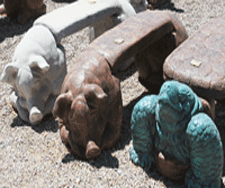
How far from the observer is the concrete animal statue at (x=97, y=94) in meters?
3.45

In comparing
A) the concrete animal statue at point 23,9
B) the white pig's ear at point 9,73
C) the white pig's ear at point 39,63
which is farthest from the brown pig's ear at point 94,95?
the concrete animal statue at point 23,9

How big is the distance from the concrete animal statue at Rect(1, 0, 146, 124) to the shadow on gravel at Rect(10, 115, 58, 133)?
0.10 metres

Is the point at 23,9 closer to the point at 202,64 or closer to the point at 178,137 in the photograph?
the point at 202,64

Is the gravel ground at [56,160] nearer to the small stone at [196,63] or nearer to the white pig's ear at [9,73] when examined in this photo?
the white pig's ear at [9,73]

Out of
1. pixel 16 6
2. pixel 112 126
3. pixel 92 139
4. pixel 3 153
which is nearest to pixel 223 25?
pixel 112 126

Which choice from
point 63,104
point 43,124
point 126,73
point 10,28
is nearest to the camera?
point 63,104

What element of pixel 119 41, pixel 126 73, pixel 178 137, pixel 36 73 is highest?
pixel 119 41

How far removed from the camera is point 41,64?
13.5 feet

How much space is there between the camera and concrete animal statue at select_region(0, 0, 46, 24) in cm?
752

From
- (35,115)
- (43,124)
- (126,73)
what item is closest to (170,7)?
(126,73)

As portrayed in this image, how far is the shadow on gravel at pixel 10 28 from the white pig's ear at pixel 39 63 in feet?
10.2

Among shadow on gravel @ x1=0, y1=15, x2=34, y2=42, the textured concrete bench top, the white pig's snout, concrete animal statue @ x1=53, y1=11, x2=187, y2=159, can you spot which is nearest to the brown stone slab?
concrete animal statue @ x1=53, y1=11, x2=187, y2=159

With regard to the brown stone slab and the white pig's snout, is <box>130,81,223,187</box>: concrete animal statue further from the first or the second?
the white pig's snout

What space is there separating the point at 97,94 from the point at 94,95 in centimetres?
4
